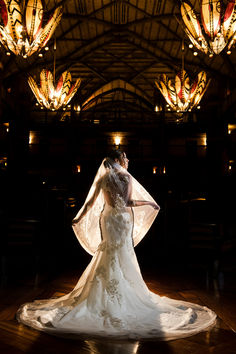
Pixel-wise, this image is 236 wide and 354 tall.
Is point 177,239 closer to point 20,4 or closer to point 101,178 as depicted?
point 101,178

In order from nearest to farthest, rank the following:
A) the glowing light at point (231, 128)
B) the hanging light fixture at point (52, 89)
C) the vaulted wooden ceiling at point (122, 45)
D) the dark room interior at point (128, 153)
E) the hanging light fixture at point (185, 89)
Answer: the dark room interior at point (128, 153)
the hanging light fixture at point (52, 89)
the hanging light fixture at point (185, 89)
the vaulted wooden ceiling at point (122, 45)
the glowing light at point (231, 128)

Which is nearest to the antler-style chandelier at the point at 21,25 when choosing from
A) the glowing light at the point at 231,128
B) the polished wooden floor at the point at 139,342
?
the polished wooden floor at the point at 139,342

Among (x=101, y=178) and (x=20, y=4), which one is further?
(x=20, y=4)

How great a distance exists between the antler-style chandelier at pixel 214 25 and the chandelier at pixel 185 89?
3.06m

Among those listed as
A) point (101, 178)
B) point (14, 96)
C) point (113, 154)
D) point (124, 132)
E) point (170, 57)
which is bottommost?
point (101, 178)

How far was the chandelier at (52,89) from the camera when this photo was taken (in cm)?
710

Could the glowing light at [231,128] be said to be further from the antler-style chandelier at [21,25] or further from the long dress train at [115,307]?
the long dress train at [115,307]

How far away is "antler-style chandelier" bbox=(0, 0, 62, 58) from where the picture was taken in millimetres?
4047

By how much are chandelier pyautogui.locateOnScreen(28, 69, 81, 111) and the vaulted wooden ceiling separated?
13.2 feet

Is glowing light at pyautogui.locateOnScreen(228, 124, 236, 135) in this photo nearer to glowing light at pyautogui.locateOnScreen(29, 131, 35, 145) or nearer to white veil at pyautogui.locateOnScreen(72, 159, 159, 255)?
glowing light at pyautogui.locateOnScreen(29, 131, 35, 145)

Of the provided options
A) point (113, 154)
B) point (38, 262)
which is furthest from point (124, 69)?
point (113, 154)

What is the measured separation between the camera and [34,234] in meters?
6.57

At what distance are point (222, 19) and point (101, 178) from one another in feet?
6.98

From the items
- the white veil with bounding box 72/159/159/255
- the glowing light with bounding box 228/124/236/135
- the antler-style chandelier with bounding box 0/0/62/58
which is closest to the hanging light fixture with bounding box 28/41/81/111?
the antler-style chandelier with bounding box 0/0/62/58
